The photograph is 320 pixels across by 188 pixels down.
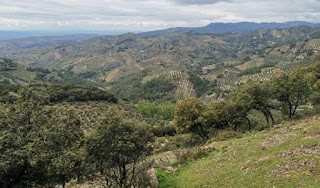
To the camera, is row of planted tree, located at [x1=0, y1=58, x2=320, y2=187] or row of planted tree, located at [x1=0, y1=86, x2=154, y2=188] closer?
row of planted tree, located at [x1=0, y1=58, x2=320, y2=187]

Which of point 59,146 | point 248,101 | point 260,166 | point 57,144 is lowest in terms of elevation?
point 260,166

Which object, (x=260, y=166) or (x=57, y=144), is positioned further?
(x=260, y=166)

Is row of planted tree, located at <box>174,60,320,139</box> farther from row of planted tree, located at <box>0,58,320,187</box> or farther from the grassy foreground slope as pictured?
row of planted tree, located at <box>0,58,320,187</box>

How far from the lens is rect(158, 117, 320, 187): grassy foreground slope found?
15148 millimetres

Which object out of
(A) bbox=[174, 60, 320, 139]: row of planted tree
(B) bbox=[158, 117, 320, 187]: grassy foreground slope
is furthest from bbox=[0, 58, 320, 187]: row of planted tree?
(A) bbox=[174, 60, 320, 139]: row of planted tree

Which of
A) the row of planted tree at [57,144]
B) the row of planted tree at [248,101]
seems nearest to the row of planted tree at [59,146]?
the row of planted tree at [57,144]

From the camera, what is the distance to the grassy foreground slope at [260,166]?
15.1 meters

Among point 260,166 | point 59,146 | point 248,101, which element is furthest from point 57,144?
point 248,101

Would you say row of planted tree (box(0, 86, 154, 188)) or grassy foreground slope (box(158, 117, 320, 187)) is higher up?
row of planted tree (box(0, 86, 154, 188))

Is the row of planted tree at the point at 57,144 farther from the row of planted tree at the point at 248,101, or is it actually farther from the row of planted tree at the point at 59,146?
the row of planted tree at the point at 248,101

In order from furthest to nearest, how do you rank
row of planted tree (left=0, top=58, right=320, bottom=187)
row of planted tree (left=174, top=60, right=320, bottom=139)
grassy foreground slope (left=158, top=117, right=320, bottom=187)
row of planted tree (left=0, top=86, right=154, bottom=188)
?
row of planted tree (left=174, top=60, right=320, bottom=139) < grassy foreground slope (left=158, top=117, right=320, bottom=187) < row of planted tree (left=0, top=86, right=154, bottom=188) < row of planted tree (left=0, top=58, right=320, bottom=187)

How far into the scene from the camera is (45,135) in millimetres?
16359

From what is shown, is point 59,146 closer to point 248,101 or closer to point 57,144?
point 57,144

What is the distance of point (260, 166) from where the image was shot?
17.9m
